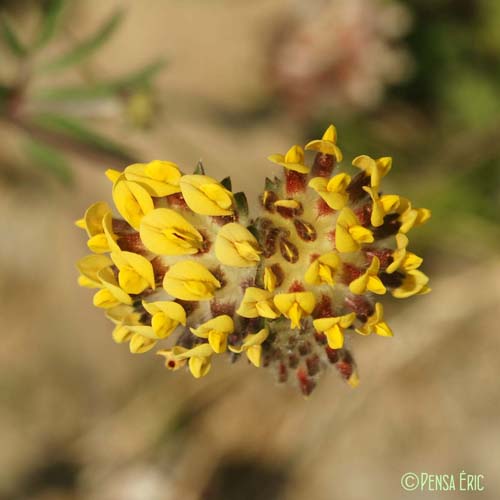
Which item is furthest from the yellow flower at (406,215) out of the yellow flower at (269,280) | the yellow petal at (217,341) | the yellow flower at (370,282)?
the yellow petal at (217,341)

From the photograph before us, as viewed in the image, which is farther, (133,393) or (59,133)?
(133,393)

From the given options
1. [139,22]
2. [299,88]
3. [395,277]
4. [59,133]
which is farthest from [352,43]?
[395,277]

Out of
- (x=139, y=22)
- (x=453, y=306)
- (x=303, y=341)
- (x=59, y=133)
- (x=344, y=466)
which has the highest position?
(x=139, y=22)

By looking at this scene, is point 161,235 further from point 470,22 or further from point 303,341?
point 470,22

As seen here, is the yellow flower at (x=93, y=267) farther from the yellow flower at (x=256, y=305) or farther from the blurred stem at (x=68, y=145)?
the blurred stem at (x=68, y=145)

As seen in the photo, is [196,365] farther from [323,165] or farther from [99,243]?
[323,165]

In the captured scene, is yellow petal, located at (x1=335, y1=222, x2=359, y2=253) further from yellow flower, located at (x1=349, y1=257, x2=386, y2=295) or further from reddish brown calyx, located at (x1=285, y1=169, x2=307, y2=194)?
reddish brown calyx, located at (x1=285, y1=169, x2=307, y2=194)
